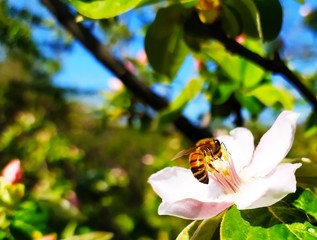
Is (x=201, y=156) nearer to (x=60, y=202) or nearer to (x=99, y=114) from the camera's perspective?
(x=60, y=202)

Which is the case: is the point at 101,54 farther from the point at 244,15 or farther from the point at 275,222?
the point at 275,222

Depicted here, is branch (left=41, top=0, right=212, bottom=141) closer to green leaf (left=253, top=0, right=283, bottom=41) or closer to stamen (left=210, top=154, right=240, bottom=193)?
green leaf (left=253, top=0, right=283, bottom=41)

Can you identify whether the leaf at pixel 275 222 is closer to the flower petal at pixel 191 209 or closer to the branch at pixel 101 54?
the flower petal at pixel 191 209

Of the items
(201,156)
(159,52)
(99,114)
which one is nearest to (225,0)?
(159,52)

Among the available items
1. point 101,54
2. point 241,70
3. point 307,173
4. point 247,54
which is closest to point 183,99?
point 241,70

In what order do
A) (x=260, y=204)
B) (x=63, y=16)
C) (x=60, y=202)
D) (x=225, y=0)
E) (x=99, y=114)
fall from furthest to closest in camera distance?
(x=99, y=114)
(x=63, y=16)
(x=60, y=202)
(x=225, y=0)
(x=260, y=204)

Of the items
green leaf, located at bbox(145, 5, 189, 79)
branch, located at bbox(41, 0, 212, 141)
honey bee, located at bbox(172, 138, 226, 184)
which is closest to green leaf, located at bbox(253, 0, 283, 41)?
green leaf, located at bbox(145, 5, 189, 79)
